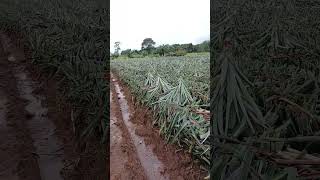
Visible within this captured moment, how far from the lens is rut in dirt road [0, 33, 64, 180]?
3449mm

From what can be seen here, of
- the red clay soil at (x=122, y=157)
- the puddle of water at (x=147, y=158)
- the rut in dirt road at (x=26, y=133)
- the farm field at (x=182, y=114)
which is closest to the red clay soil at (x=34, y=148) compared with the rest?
the rut in dirt road at (x=26, y=133)

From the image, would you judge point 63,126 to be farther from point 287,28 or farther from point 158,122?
point 287,28

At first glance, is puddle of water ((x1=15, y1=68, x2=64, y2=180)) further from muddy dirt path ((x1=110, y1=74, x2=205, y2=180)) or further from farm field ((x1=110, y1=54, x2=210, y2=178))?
farm field ((x1=110, y1=54, x2=210, y2=178))

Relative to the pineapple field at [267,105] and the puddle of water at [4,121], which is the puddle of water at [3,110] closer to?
the puddle of water at [4,121]

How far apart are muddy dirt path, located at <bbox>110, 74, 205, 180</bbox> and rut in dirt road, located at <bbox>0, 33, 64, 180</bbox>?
0.74 meters

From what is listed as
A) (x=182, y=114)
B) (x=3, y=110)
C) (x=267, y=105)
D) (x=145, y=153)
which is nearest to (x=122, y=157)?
(x=145, y=153)

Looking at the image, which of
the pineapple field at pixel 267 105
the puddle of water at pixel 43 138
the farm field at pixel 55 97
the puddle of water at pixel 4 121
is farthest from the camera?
the farm field at pixel 55 97

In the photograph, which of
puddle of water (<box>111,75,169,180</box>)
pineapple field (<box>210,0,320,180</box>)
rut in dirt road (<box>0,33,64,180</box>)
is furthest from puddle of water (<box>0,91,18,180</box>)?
pineapple field (<box>210,0,320,180</box>)

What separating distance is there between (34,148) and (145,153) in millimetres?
1385

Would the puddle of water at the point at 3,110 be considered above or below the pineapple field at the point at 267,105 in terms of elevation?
below

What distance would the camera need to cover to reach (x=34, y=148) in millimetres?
3914

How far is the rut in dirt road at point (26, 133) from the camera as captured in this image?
3.45 metres

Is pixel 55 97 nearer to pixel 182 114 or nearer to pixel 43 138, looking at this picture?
pixel 43 138

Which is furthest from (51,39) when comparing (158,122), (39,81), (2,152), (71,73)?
(2,152)
